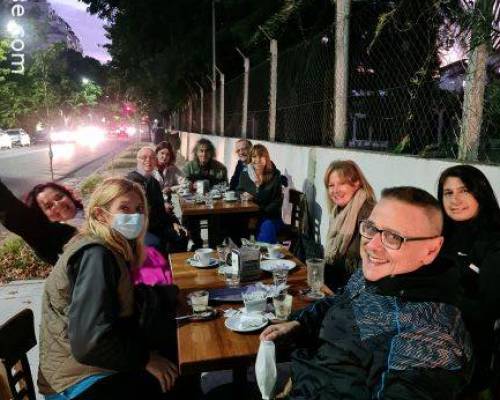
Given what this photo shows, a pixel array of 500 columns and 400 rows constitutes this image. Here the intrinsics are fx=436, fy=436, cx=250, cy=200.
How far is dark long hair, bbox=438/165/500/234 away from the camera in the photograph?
2611 millimetres

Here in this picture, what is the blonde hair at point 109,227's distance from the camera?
7.21ft

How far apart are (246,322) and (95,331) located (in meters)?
0.76

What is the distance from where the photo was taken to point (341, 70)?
5.30m

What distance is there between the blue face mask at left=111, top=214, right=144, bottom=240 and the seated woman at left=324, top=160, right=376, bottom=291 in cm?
163

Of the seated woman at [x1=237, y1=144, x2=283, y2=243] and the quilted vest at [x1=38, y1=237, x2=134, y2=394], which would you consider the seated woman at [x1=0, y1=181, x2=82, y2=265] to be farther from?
the seated woman at [x1=237, y1=144, x2=283, y2=243]

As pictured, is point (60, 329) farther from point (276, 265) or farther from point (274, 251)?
point (274, 251)

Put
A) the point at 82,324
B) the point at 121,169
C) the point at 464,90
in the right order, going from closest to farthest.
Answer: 1. the point at 82,324
2. the point at 464,90
3. the point at 121,169

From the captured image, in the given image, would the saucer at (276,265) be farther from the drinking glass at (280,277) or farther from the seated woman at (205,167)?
the seated woman at (205,167)

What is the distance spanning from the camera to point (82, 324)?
76.7 inches

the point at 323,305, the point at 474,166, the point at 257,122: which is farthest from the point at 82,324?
the point at 257,122

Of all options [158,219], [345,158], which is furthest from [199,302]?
[345,158]

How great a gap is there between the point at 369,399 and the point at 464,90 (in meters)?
2.50

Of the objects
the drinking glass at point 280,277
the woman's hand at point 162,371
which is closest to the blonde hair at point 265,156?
the drinking glass at point 280,277

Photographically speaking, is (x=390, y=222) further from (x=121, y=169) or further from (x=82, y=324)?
(x=121, y=169)
